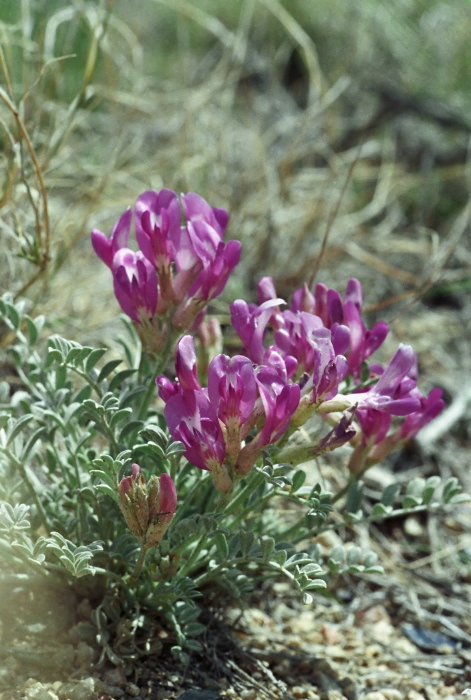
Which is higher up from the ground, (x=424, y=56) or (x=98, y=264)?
(x=424, y=56)

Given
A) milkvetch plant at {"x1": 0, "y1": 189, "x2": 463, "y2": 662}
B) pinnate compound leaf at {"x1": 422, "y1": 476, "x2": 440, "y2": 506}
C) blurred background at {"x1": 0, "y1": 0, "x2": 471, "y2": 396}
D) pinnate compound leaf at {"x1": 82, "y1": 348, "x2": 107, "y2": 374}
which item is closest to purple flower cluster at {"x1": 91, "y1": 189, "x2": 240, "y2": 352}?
milkvetch plant at {"x1": 0, "y1": 189, "x2": 463, "y2": 662}

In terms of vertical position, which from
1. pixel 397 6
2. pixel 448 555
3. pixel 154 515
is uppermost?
pixel 397 6

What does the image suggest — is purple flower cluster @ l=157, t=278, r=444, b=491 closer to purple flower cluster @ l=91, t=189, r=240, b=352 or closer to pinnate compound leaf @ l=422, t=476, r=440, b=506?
purple flower cluster @ l=91, t=189, r=240, b=352

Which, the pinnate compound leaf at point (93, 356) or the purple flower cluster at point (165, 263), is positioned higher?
the purple flower cluster at point (165, 263)

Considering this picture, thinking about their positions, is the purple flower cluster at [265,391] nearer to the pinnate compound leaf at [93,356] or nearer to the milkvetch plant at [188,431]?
the milkvetch plant at [188,431]

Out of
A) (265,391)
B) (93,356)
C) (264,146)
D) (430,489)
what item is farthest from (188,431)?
(264,146)

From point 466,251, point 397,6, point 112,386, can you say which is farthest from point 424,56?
point 112,386

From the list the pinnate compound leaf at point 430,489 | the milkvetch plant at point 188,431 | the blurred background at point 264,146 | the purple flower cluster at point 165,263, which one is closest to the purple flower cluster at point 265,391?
the milkvetch plant at point 188,431

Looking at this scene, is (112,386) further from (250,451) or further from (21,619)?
(21,619)

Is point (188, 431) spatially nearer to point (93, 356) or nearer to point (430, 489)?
point (93, 356)
